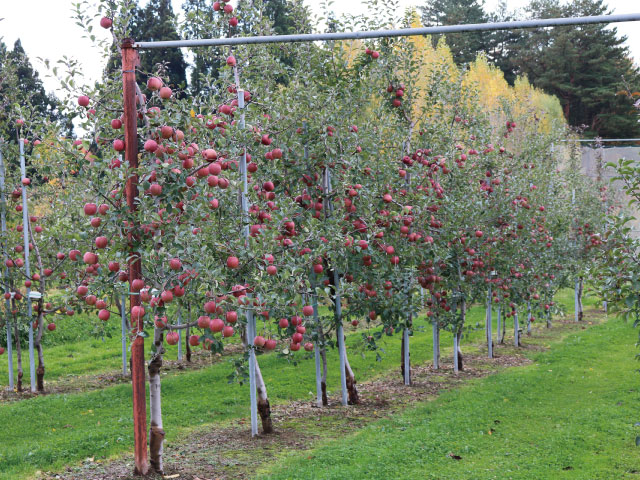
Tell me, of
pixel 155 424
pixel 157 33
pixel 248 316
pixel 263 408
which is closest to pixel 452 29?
pixel 248 316

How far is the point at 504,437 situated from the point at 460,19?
3476cm

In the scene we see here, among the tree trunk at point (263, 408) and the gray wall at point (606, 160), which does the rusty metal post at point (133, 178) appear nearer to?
the tree trunk at point (263, 408)

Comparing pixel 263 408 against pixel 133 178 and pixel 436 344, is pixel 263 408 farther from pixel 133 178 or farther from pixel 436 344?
pixel 436 344

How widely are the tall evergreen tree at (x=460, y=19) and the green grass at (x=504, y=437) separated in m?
28.9

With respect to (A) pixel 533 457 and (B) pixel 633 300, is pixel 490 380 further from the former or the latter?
(B) pixel 633 300

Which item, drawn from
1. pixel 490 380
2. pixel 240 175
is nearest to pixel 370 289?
pixel 240 175

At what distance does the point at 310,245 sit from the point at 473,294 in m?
4.80

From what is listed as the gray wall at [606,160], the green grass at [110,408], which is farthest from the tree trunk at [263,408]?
the gray wall at [606,160]

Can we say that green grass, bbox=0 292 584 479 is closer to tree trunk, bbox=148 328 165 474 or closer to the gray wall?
tree trunk, bbox=148 328 165 474

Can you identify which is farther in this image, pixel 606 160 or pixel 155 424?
pixel 606 160

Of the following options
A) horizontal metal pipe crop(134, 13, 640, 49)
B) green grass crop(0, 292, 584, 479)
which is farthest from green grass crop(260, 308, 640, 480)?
horizontal metal pipe crop(134, 13, 640, 49)

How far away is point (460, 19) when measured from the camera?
121 feet

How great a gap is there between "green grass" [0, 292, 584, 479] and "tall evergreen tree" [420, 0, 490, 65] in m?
28.1

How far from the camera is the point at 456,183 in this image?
9.67 metres
